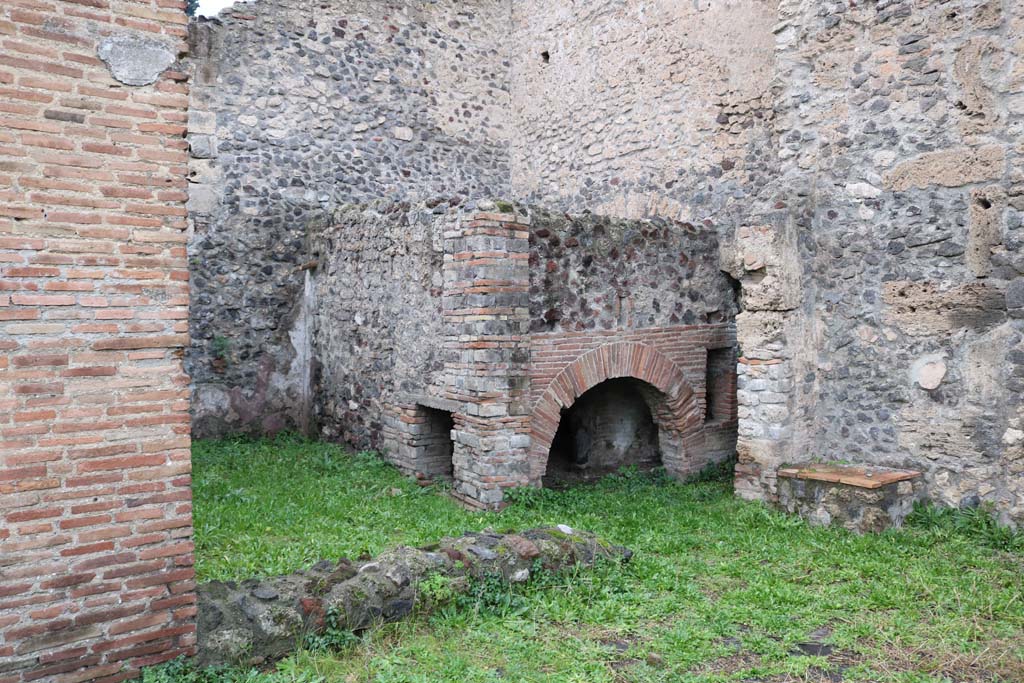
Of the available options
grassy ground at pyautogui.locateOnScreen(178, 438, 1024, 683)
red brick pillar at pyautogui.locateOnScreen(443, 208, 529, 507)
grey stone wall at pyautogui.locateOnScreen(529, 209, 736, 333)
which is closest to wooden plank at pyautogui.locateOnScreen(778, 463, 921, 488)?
grassy ground at pyautogui.locateOnScreen(178, 438, 1024, 683)

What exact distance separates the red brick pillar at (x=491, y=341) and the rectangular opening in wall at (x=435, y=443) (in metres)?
0.91

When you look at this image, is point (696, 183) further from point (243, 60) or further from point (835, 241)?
point (243, 60)

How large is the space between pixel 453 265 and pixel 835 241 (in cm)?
338

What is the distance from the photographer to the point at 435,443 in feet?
25.4

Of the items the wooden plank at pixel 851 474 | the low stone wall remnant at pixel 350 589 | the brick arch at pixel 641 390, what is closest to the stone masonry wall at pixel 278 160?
the brick arch at pixel 641 390

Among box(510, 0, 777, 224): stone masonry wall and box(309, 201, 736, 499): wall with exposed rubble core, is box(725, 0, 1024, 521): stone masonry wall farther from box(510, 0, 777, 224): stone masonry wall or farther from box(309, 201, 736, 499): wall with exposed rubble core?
box(510, 0, 777, 224): stone masonry wall

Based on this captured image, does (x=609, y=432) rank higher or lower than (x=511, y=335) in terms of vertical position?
lower

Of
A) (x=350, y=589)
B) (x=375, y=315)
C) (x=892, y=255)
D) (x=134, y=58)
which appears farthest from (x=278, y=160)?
(x=892, y=255)

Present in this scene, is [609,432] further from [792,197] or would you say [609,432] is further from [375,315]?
[792,197]

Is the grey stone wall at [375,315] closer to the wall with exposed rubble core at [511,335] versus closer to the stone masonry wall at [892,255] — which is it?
the wall with exposed rubble core at [511,335]

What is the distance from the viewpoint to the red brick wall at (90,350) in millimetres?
3256

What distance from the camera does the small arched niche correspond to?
8.97 metres

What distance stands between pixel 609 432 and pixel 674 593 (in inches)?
165

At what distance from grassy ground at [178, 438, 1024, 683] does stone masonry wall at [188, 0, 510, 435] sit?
2.68 meters
